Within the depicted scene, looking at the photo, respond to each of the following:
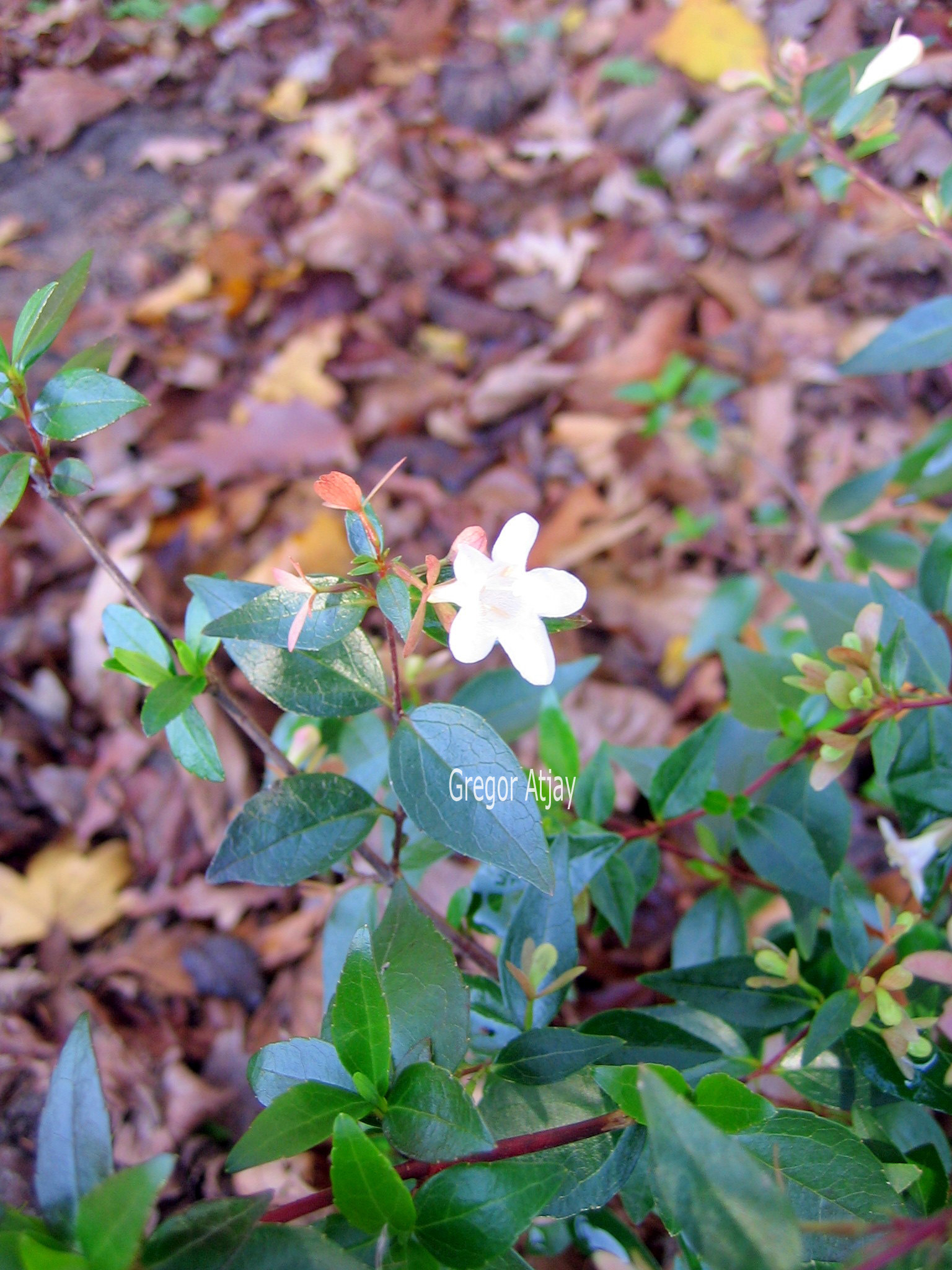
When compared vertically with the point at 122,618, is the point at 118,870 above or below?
below

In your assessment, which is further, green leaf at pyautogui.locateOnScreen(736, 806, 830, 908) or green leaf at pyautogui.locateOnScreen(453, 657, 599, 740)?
green leaf at pyautogui.locateOnScreen(453, 657, 599, 740)

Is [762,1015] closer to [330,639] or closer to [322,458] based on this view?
[330,639]

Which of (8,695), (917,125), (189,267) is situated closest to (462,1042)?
(8,695)

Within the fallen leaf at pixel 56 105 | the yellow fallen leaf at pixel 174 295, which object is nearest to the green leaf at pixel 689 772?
the yellow fallen leaf at pixel 174 295

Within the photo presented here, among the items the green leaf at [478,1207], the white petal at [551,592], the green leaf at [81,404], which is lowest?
the green leaf at [478,1207]

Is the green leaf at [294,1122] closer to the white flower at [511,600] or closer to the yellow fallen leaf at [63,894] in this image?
the white flower at [511,600]

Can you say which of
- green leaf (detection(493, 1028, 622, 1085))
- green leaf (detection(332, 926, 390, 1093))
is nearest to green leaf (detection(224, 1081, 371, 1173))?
green leaf (detection(332, 926, 390, 1093))

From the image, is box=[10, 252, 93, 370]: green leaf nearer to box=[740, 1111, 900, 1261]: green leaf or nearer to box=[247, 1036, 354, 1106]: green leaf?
box=[247, 1036, 354, 1106]: green leaf
